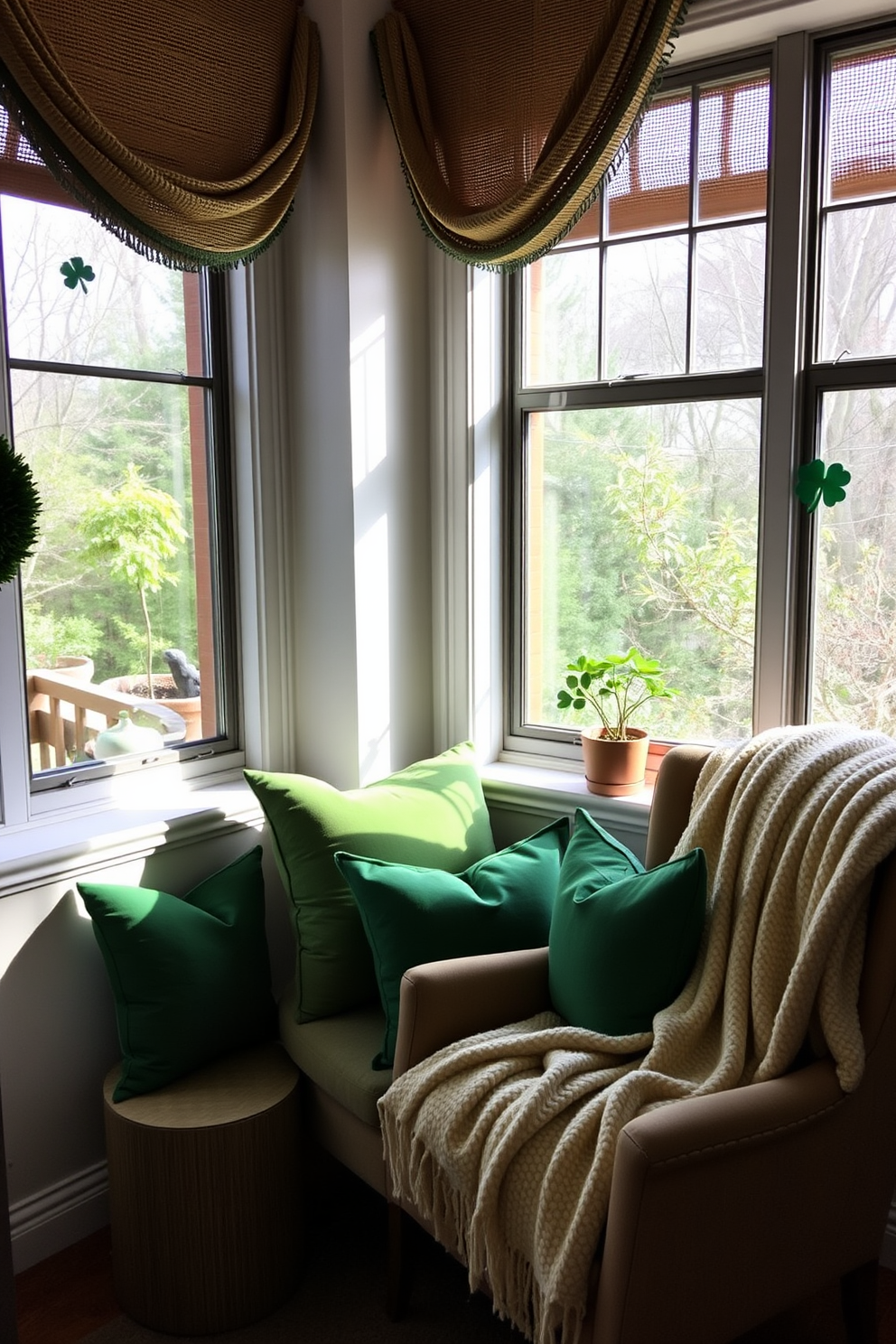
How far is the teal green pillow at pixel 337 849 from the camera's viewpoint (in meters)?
2.18

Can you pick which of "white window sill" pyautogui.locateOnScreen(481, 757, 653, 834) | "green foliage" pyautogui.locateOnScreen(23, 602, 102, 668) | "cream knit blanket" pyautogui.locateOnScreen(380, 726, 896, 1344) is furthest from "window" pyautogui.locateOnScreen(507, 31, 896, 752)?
"green foliage" pyautogui.locateOnScreen(23, 602, 102, 668)

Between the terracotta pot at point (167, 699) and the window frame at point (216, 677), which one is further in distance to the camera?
the terracotta pot at point (167, 699)

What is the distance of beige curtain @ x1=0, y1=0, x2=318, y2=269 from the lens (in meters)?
1.92

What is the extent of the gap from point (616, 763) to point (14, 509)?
4.68 ft

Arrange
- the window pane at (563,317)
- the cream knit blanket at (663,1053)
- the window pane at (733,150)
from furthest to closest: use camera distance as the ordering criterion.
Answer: the window pane at (563,317), the window pane at (733,150), the cream knit blanket at (663,1053)

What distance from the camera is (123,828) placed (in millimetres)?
2256

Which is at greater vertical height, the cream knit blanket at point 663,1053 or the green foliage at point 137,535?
the green foliage at point 137,535

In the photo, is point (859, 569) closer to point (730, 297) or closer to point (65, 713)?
point (730, 297)

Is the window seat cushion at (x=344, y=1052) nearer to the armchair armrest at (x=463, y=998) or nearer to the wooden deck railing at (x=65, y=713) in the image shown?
the armchair armrest at (x=463, y=998)

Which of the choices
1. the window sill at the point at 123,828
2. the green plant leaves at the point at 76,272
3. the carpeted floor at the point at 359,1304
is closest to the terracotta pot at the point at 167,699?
the window sill at the point at 123,828

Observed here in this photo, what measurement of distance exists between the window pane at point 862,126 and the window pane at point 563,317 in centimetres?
55

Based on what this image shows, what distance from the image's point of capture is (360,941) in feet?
7.18

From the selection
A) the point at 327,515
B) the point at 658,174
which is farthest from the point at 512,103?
the point at 327,515

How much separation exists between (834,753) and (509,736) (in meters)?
1.10
